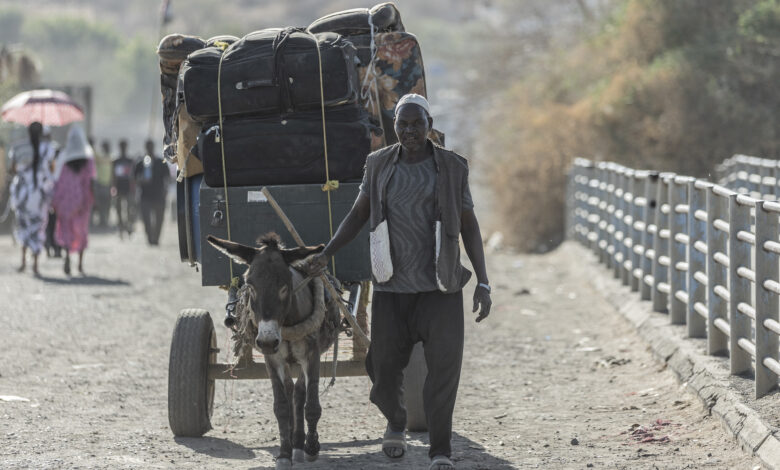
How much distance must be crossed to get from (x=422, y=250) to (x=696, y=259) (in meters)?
4.78

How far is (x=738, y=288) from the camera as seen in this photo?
360 inches

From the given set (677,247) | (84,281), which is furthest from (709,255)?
(84,281)

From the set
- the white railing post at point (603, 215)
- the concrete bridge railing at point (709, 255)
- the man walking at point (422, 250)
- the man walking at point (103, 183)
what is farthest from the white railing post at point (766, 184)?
the man walking at point (103, 183)

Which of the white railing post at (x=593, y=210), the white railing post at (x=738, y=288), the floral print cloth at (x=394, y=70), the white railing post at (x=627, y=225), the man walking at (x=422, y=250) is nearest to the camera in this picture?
the man walking at (x=422, y=250)

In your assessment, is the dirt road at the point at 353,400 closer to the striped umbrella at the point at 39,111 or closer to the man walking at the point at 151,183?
the striped umbrella at the point at 39,111

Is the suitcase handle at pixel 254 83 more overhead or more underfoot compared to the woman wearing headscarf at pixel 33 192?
more overhead

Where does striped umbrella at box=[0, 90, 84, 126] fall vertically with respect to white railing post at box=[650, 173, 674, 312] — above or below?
above

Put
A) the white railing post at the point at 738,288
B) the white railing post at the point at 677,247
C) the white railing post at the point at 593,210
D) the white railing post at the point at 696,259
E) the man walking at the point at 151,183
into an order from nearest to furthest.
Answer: the white railing post at the point at 738,288 < the white railing post at the point at 696,259 < the white railing post at the point at 677,247 < the white railing post at the point at 593,210 < the man walking at the point at 151,183

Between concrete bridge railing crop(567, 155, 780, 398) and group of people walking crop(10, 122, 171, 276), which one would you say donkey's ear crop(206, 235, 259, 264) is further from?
group of people walking crop(10, 122, 171, 276)

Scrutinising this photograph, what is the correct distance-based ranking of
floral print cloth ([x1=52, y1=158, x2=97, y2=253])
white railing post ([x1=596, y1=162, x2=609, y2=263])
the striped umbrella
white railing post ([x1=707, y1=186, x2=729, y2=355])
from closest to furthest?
1. white railing post ([x1=707, y1=186, x2=729, y2=355])
2. white railing post ([x1=596, y1=162, x2=609, y2=263])
3. floral print cloth ([x1=52, y1=158, x2=97, y2=253])
4. the striped umbrella

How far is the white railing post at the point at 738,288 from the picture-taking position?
9.11 m

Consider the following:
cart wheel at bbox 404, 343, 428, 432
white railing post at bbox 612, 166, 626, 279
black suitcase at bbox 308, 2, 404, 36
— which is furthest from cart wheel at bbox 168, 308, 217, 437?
white railing post at bbox 612, 166, 626, 279

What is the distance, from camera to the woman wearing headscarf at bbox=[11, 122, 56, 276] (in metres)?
19.1

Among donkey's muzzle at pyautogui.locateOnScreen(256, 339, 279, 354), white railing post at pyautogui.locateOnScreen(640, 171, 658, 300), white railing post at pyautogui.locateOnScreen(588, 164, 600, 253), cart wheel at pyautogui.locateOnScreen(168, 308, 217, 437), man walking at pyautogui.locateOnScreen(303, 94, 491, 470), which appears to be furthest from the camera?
white railing post at pyautogui.locateOnScreen(588, 164, 600, 253)
